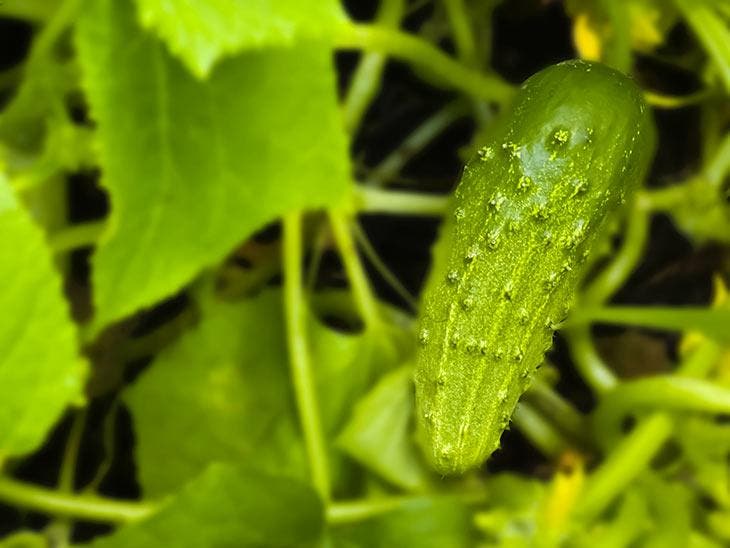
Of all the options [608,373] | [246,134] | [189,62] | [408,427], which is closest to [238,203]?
[246,134]

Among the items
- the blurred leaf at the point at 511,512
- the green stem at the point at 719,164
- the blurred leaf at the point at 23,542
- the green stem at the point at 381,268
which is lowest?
the blurred leaf at the point at 23,542

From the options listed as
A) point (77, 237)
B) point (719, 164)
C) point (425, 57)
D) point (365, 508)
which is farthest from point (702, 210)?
point (77, 237)

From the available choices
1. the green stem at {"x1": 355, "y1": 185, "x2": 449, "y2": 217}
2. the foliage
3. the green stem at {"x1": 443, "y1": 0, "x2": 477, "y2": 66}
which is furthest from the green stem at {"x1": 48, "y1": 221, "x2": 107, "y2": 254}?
the green stem at {"x1": 443, "y1": 0, "x2": 477, "y2": 66}

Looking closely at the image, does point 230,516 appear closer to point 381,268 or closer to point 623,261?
point 381,268

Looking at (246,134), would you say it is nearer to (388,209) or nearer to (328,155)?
(328,155)

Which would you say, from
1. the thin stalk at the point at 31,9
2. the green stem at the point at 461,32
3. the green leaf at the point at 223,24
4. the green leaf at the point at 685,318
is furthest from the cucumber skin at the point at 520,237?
the thin stalk at the point at 31,9

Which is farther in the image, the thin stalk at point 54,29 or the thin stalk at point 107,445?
the thin stalk at point 107,445

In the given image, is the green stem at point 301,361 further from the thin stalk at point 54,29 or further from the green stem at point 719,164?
the green stem at point 719,164

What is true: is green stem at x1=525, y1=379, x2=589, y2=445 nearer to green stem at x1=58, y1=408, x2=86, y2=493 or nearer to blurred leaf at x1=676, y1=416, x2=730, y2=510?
blurred leaf at x1=676, y1=416, x2=730, y2=510
